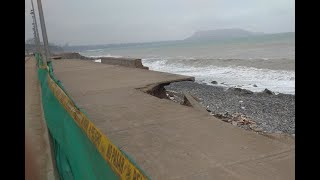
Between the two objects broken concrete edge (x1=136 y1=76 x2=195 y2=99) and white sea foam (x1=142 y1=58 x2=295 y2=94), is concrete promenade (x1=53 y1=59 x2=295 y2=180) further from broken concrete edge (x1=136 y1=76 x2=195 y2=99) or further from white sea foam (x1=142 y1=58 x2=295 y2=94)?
white sea foam (x1=142 y1=58 x2=295 y2=94)

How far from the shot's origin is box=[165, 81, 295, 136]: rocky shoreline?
10703mm

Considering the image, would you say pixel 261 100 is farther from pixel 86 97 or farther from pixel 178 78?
pixel 86 97

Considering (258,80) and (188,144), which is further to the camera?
(258,80)

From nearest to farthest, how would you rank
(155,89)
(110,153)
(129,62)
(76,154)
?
1. (110,153)
2. (76,154)
3. (155,89)
4. (129,62)

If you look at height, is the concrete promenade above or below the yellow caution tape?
below

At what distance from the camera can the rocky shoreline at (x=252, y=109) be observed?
10.7 metres

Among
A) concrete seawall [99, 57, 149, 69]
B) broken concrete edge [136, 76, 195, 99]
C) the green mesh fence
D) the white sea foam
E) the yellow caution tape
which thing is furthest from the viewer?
the white sea foam

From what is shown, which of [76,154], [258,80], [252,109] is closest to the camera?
[76,154]

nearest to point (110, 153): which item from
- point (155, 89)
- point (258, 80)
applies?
point (155, 89)

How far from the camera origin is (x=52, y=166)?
523 centimetres

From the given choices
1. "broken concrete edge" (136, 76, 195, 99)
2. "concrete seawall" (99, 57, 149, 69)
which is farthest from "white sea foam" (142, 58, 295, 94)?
"broken concrete edge" (136, 76, 195, 99)

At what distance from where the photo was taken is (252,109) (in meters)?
13.6

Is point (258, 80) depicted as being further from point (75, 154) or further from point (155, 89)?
point (75, 154)

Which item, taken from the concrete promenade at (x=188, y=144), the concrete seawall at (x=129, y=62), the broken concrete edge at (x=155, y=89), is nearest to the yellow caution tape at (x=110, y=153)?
the concrete promenade at (x=188, y=144)
